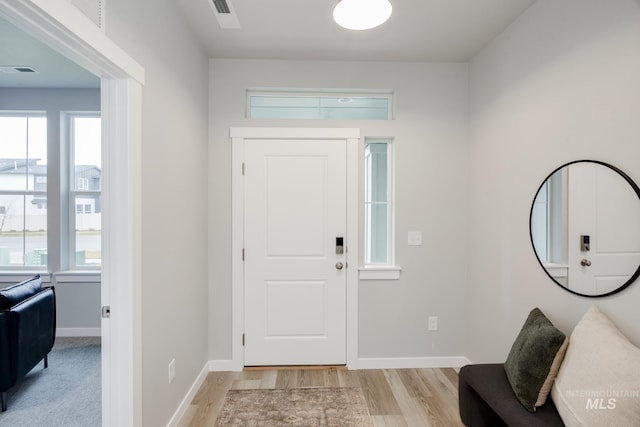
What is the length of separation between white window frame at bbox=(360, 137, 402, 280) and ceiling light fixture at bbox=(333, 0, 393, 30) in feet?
3.98

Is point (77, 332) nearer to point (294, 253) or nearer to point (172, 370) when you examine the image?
point (172, 370)

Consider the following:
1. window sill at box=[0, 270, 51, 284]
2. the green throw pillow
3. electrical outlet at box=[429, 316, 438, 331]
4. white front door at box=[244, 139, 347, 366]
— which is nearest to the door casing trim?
white front door at box=[244, 139, 347, 366]

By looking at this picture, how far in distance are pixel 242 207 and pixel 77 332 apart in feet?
8.27

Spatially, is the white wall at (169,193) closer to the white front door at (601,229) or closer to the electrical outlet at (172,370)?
the electrical outlet at (172,370)

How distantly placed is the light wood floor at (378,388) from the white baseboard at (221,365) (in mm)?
41

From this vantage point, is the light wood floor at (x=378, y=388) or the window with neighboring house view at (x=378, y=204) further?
the window with neighboring house view at (x=378, y=204)

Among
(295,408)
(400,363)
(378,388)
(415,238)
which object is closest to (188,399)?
(295,408)

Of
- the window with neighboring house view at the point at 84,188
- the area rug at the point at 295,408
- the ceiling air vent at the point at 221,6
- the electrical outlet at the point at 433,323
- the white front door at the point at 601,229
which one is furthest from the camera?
the window with neighboring house view at the point at 84,188

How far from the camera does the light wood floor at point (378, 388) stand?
2172mm

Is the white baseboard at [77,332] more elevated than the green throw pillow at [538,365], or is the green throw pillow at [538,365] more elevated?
the green throw pillow at [538,365]

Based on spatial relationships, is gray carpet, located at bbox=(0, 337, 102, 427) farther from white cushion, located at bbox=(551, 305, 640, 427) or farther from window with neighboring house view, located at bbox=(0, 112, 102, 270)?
white cushion, located at bbox=(551, 305, 640, 427)

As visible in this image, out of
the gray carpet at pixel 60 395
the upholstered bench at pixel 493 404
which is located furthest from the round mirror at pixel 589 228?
the gray carpet at pixel 60 395

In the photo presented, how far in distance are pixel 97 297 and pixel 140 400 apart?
2.46m

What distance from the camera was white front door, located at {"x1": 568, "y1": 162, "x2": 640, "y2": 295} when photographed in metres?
1.45
